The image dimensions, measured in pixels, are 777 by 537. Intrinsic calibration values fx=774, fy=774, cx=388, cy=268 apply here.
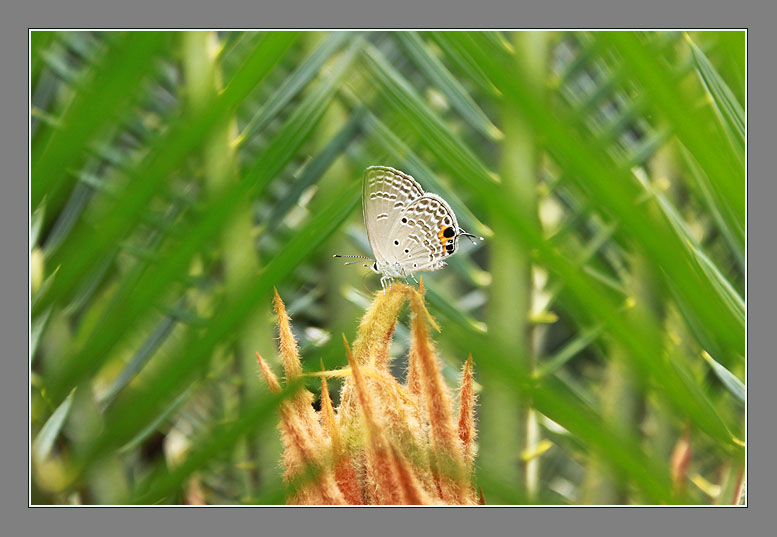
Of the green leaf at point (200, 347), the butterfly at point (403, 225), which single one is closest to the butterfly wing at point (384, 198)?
the butterfly at point (403, 225)

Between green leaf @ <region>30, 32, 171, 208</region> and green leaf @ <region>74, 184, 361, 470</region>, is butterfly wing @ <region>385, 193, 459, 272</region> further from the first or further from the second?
green leaf @ <region>30, 32, 171, 208</region>

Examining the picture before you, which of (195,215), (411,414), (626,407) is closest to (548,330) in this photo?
(626,407)

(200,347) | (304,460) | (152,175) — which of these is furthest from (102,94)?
(304,460)

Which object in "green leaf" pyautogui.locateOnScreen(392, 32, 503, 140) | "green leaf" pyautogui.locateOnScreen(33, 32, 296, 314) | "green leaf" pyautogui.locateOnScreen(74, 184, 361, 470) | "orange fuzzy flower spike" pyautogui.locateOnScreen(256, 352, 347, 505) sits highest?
"green leaf" pyautogui.locateOnScreen(392, 32, 503, 140)

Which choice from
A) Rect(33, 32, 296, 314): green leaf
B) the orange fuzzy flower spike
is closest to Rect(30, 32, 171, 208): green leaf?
Rect(33, 32, 296, 314): green leaf

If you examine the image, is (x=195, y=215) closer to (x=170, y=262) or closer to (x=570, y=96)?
(x=170, y=262)

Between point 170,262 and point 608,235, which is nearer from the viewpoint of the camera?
point 170,262

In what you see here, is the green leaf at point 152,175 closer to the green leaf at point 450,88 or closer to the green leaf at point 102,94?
the green leaf at point 102,94
